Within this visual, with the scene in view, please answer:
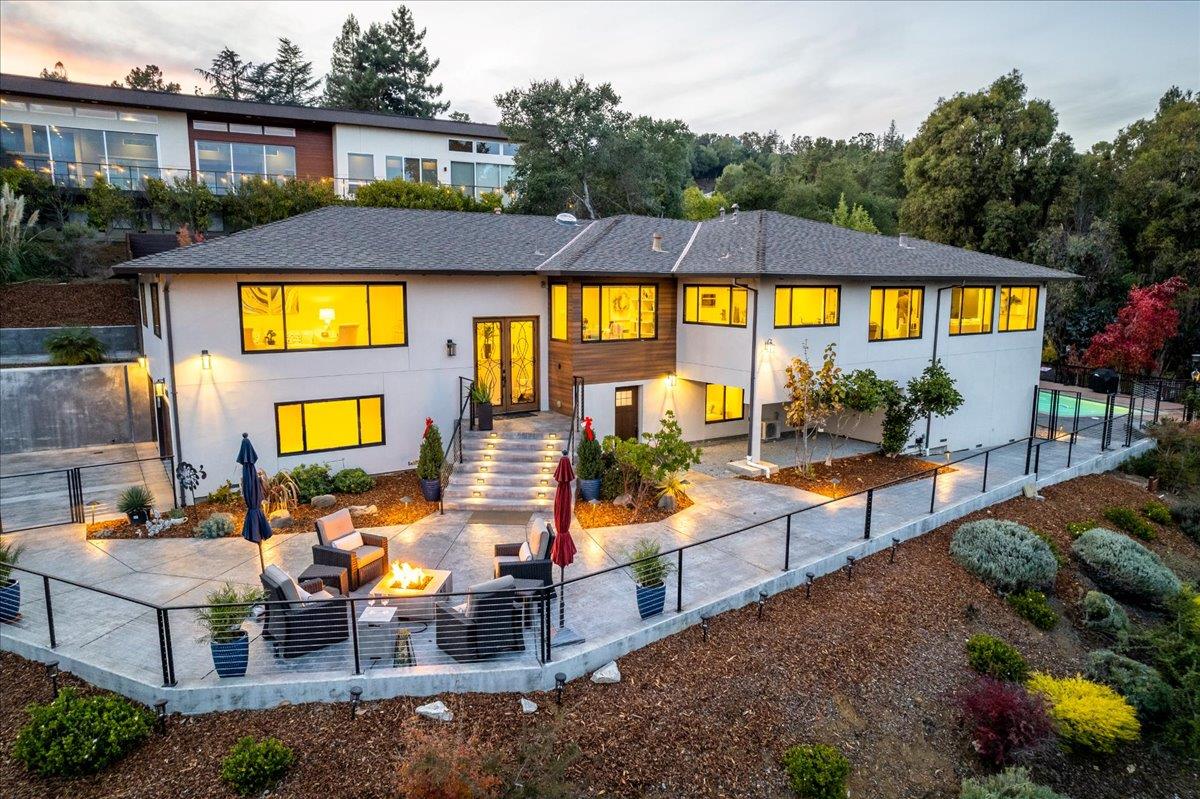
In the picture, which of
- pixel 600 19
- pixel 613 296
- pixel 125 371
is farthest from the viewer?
pixel 600 19

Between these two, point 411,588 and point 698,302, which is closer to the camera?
point 411,588

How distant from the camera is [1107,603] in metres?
11.1

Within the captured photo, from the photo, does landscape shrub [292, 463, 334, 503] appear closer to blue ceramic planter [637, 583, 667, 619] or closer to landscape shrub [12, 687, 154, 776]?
landscape shrub [12, 687, 154, 776]

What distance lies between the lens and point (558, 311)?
1727 cm

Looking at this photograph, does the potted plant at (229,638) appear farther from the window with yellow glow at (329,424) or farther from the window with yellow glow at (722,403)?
the window with yellow glow at (722,403)

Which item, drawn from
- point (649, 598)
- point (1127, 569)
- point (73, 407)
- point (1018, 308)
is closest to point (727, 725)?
point (649, 598)

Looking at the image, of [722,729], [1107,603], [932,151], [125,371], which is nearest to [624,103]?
[932,151]

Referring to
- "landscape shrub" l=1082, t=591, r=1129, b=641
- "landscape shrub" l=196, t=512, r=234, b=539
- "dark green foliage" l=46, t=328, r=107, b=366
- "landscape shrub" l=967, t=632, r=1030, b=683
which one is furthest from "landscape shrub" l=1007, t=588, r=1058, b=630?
"dark green foliage" l=46, t=328, r=107, b=366

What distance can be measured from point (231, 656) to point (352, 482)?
Result: 7097mm

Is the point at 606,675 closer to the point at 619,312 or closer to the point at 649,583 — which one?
the point at 649,583

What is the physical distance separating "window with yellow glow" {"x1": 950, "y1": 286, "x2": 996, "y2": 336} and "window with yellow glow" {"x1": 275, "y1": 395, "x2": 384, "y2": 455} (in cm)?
1594

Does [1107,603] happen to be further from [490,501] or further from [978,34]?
[978,34]

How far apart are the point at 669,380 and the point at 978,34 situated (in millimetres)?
18656

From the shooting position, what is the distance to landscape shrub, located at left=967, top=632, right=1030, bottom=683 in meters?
9.24
